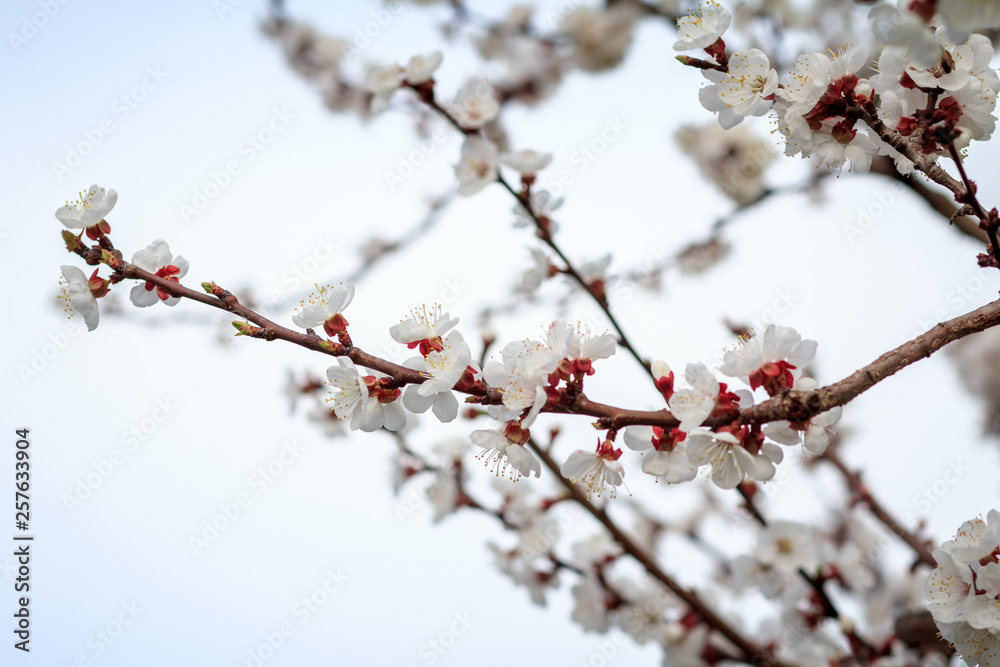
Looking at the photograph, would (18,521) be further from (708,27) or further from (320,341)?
(708,27)

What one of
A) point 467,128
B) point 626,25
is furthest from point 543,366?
point 626,25

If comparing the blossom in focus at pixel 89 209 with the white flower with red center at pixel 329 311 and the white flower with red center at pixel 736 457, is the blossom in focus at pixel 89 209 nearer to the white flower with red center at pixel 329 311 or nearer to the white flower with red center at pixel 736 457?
the white flower with red center at pixel 329 311

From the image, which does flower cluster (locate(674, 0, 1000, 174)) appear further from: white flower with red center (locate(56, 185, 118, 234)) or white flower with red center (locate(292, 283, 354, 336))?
white flower with red center (locate(56, 185, 118, 234))

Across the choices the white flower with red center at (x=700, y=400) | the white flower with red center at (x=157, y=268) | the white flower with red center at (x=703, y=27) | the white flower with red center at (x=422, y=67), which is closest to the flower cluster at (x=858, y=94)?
the white flower with red center at (x=703, y=27)

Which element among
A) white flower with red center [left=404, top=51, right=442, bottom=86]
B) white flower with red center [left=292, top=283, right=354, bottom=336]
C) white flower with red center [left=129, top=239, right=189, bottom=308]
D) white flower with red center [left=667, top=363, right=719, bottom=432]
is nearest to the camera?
white flower with red center [left=667, top=363, right=719, bottom=432]

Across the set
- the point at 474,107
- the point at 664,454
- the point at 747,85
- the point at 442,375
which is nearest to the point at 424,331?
the point at 442,375

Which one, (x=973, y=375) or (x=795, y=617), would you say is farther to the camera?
(x=973, y=375)

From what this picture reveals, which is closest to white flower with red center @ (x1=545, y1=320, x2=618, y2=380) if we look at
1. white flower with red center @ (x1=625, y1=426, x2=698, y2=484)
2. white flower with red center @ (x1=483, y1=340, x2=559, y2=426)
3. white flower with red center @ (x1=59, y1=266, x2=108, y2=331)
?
white flower with red center @ (x1=483, y1=340, x2=559, y2=426)
